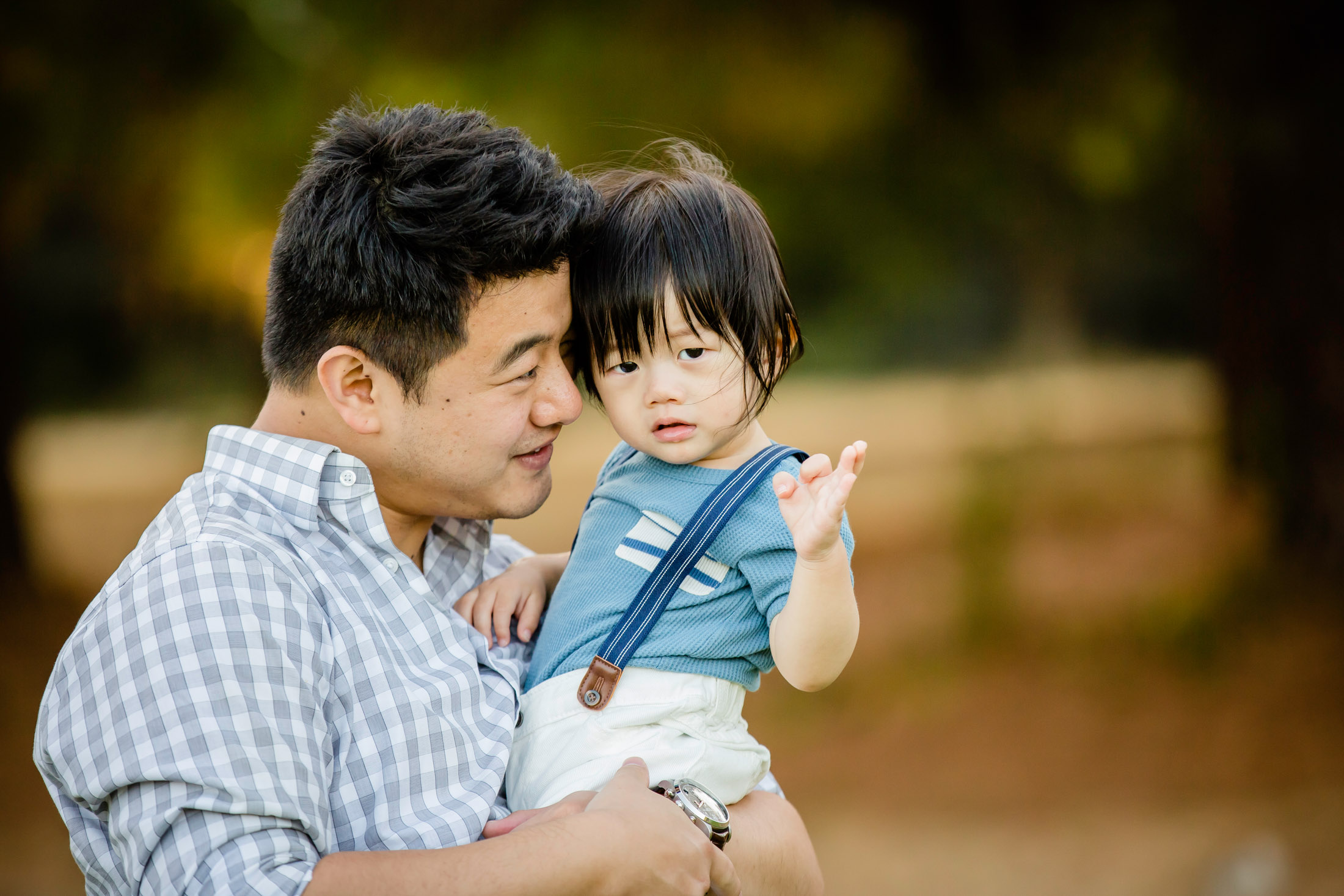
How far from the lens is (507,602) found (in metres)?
1.67

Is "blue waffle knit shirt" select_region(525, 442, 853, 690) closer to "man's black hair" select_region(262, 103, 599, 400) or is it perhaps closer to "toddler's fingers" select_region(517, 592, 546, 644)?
"toddler's fingers" select_region(517, 592, 546, 644)

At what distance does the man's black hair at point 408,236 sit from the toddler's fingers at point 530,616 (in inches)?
15.9

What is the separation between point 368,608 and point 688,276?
647mm

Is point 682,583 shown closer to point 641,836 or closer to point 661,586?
point 661,586

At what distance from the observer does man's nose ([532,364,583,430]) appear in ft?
5.21

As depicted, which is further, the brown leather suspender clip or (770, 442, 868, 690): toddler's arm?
the brown leather suspender clip

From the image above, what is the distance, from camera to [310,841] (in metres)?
1.21

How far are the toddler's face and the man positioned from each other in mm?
140

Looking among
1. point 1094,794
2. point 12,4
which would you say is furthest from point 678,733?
point 12,4

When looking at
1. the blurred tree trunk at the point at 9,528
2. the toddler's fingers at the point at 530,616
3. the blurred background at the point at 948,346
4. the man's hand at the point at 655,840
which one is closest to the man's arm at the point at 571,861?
the man's hand at the point at 655,840

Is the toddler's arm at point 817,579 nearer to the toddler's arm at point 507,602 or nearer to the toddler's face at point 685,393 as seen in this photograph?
the toddler's face at point 685,393

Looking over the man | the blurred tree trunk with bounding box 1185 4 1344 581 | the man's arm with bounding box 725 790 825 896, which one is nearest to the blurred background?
the blurred tree trunk with bounding box 1185 4 1344 581

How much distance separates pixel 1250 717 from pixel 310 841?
474 centimetres

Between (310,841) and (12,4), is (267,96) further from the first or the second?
(310,841)
